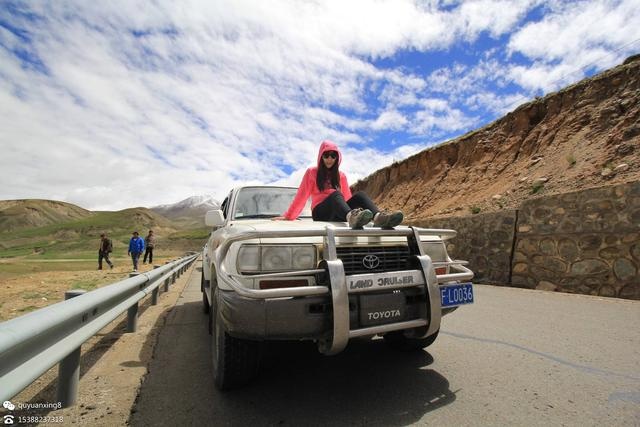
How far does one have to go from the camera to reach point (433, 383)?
2.71 meters

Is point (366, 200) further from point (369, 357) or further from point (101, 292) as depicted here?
point (101, 292)

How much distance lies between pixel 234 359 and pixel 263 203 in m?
2.20

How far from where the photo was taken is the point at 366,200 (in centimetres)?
331

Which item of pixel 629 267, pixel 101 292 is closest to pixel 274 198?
pixel 101 292

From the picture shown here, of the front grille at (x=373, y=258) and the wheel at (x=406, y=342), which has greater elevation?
the front grille at (x=373, y=258)

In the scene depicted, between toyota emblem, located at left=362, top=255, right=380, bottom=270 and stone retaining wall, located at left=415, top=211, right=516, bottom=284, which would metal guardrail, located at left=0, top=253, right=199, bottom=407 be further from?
stone retaining wall, located at left=415, top=211, right=516, bottom=284

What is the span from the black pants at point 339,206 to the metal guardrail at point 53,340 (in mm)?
2012

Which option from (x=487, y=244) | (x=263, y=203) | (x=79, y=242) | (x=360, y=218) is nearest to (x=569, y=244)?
(x=487, y=244)

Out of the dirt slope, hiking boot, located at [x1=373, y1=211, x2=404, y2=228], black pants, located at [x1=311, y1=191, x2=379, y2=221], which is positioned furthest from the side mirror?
the dirt slope

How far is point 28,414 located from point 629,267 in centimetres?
791

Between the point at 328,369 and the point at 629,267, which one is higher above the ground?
the point at 629,267

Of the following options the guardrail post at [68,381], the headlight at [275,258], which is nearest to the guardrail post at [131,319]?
the guardrail post at [68,381]

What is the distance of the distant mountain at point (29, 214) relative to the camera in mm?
161000

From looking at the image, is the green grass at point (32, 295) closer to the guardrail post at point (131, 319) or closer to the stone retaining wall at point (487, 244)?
the guardrail post at point (131, 319)
